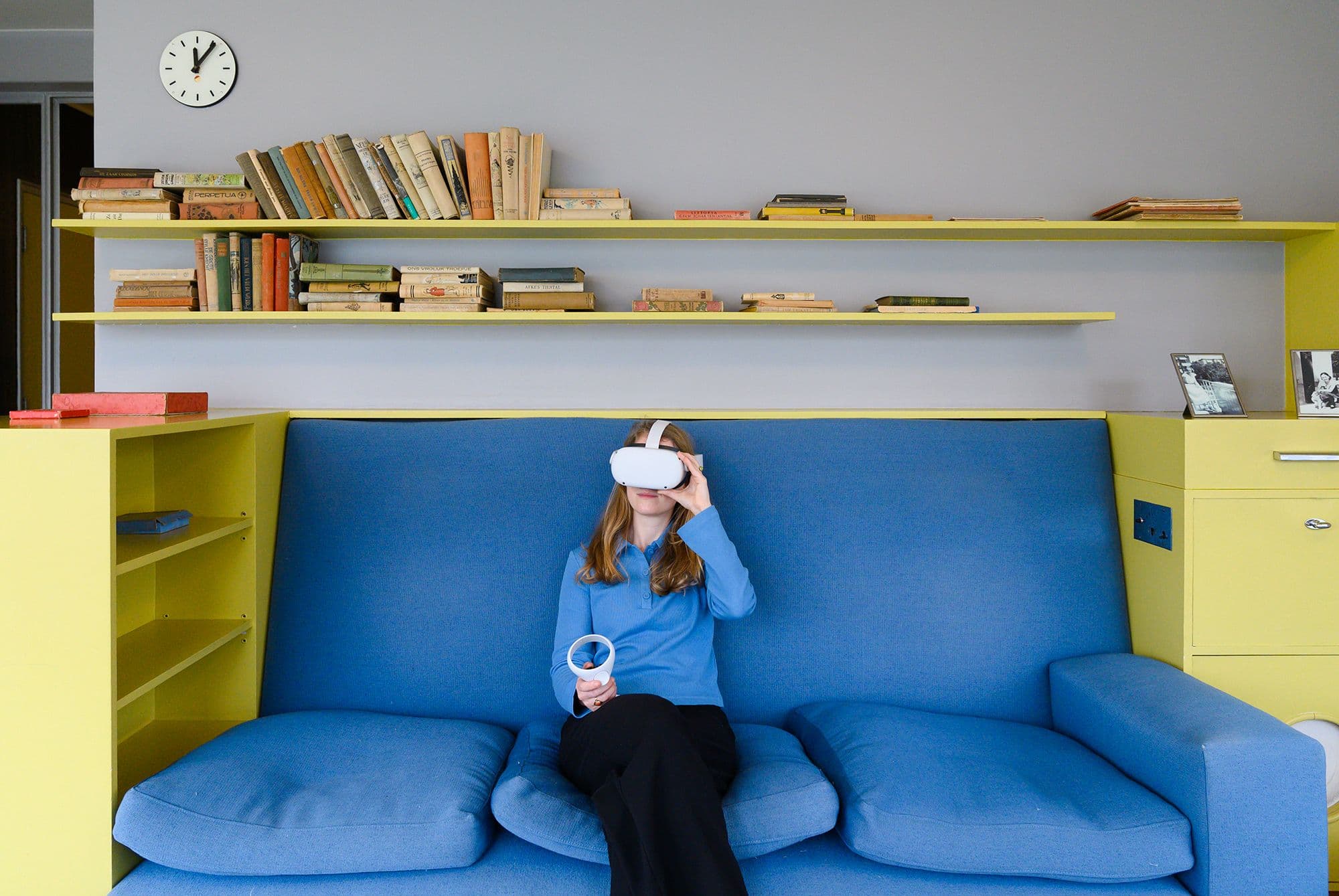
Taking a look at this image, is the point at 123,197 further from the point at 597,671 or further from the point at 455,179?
the point at 597,671

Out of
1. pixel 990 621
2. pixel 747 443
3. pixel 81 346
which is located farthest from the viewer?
pixel 81 346

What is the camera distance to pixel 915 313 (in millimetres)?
2221

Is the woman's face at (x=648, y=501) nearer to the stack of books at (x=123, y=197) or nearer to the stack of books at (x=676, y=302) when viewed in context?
the stack of books at (x=676, y=302)

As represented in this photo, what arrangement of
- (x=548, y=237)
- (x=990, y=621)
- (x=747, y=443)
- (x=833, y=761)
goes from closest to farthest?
(x=833, y=761)
(x=990, y=621)
(x=747, y=443)
(x=548, y=237)

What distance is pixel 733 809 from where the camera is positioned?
1.44 meters

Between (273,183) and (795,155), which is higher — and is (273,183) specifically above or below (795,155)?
below

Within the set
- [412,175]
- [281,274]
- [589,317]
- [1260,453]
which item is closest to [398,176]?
[412,175]

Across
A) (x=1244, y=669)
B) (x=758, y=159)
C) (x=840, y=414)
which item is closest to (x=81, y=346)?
(x=758, y=159)

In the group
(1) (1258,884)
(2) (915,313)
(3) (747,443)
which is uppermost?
(2) (915,313)

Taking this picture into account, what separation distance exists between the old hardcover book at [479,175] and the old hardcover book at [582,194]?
Result: 148mm

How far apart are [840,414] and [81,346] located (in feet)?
10.6

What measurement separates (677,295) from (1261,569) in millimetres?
1437

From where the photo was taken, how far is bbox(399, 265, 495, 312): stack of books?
2.22 metres

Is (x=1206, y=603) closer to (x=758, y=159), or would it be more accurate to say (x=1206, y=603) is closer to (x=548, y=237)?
(x=758, y=159)
